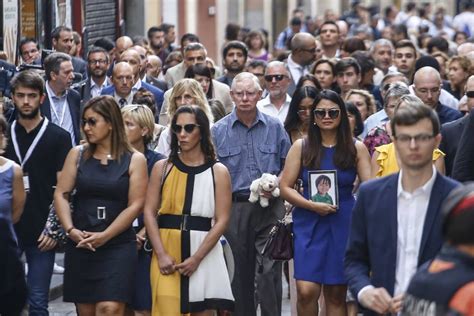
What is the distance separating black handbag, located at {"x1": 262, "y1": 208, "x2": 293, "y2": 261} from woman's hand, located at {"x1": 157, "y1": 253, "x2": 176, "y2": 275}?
1236 millimetres

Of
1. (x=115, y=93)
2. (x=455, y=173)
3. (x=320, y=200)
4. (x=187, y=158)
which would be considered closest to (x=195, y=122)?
(x=187, y=158)

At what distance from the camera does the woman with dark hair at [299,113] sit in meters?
13.0

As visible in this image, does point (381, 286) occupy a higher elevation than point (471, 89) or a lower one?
lower

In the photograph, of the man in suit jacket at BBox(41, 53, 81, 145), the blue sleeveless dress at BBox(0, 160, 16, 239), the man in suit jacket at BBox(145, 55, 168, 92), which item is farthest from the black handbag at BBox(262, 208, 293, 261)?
the man in suit jacket at BBox(145, 55, 168, 92)

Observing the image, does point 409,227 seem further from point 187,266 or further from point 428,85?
point 428,85

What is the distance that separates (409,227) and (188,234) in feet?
9.10

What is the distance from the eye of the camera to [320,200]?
1106 centimetres

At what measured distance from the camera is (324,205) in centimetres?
1103

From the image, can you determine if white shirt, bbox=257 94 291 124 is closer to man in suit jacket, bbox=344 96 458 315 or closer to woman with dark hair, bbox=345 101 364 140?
woman with dark hair, bbox=345 101 364 140

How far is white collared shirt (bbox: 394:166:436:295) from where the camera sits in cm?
812

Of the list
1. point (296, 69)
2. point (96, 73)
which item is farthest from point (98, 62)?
point (296, 69)

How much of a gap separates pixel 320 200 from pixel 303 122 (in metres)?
1.99

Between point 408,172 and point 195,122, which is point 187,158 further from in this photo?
point 408,172

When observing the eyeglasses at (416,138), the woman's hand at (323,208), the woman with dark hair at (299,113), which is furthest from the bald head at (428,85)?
the eyeglasses at (416,138)
